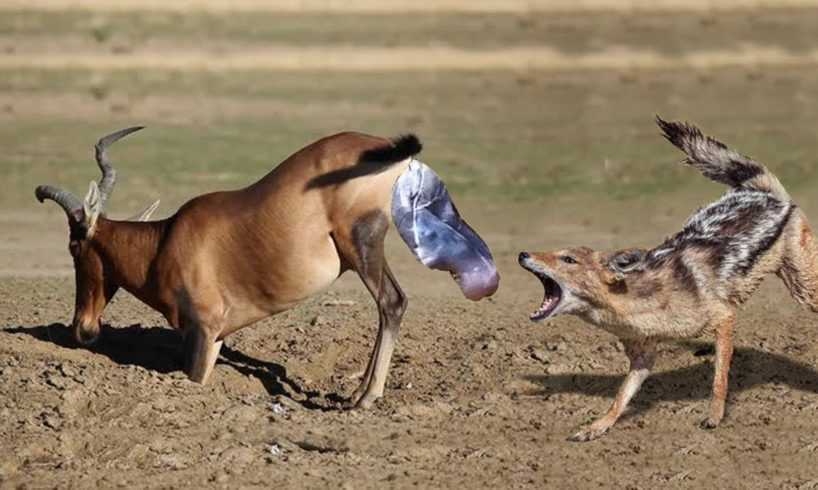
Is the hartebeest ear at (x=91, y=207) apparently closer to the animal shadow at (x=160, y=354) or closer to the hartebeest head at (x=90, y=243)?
the hartebeest head at (x=90, y=243)

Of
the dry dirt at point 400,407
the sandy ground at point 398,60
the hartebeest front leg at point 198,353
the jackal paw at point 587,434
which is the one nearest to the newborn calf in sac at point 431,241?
the dry dirt at point 400,407

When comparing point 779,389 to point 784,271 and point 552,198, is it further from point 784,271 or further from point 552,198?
point 552,198

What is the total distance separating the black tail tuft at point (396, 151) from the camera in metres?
11.9

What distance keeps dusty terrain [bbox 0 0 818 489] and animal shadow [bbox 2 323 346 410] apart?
3 cm

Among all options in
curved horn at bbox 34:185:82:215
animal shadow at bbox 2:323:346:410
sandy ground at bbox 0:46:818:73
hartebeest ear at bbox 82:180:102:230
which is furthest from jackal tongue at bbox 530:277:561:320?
sandy ground at bbox 0:46:818:73

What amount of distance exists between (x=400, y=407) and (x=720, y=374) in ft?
7.11

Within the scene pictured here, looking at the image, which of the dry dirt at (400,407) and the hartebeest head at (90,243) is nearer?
the dry dirt at (400,407)

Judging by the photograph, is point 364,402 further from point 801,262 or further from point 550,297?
point 801,262

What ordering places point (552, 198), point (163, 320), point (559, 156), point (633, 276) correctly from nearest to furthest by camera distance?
point (633, 276) → point (163, 320) → point (552, 198) → point (559, 156)

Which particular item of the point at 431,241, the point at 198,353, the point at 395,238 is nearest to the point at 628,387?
the point at 431,241

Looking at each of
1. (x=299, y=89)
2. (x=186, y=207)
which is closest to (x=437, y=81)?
(x=299, y=89)

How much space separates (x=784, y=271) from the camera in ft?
40.4

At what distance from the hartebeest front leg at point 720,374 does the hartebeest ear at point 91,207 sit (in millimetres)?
4516

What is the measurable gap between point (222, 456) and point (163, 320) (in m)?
4.31
